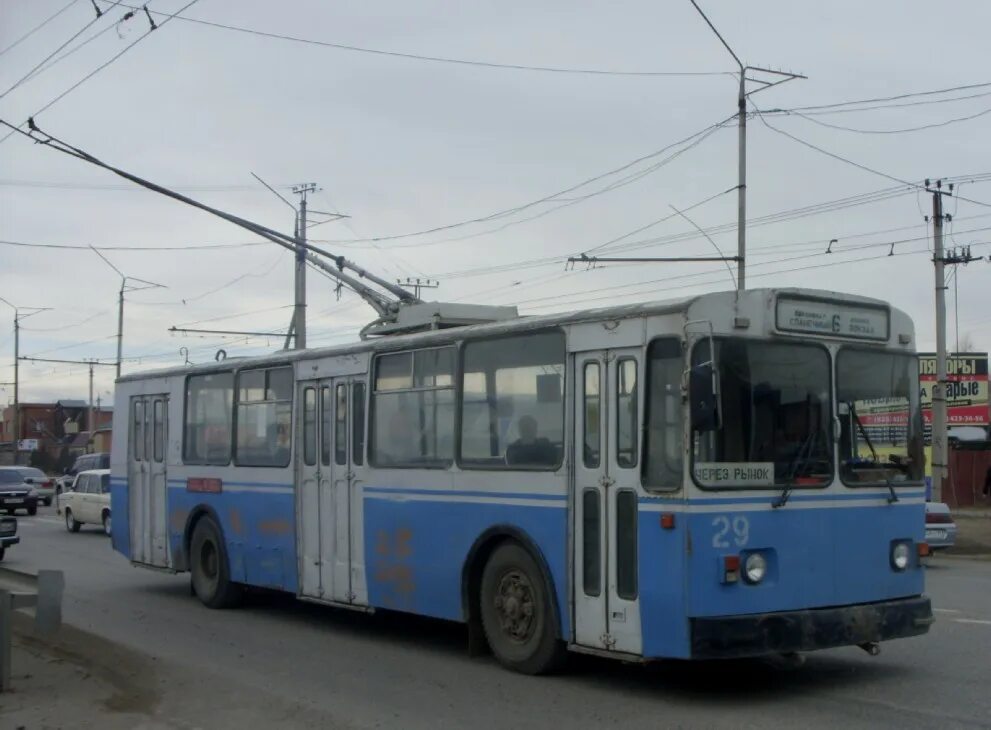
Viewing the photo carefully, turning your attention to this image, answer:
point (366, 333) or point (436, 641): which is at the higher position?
point (366, 333)

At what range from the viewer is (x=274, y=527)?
1398 centimetres

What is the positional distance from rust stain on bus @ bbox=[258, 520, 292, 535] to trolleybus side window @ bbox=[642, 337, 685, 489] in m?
5.86

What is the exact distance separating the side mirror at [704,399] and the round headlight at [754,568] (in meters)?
1.01

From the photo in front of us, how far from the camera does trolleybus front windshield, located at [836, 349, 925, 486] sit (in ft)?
31.2

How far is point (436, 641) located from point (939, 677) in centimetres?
480

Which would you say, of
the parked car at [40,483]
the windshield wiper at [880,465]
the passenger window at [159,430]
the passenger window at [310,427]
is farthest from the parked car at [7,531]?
the parked car at [40,483]

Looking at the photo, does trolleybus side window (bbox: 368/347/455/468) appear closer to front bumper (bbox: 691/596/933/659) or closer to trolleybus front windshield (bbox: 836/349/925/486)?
front bumper (bbox: 691/596/933/659)

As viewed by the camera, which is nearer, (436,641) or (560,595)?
(560,595)

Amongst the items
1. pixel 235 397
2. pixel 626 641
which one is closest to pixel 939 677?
pixel 626 641

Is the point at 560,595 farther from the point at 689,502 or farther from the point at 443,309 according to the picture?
the point at 443,309

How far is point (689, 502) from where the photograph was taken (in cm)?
862

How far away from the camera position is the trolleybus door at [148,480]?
16.7 m

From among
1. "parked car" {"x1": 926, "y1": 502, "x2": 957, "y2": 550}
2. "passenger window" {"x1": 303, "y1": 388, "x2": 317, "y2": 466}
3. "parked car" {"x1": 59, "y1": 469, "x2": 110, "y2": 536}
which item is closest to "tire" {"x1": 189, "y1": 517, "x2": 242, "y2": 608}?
"passenger window" {"x1": 303, "y1": 388, "x2": 317, "y2": 466}

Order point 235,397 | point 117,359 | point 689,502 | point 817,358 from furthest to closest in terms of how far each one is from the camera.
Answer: point 117,359 < point 235,397 < point 817,358 < point 689,502
